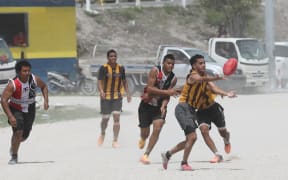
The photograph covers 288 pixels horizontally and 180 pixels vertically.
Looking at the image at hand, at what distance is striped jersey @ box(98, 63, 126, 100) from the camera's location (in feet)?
47.5

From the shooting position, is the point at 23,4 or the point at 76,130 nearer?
the point at 76,130

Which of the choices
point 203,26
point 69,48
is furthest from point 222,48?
point 203,26

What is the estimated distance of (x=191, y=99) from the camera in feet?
36.5

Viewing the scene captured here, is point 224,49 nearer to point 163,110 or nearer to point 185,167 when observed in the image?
A: point 163,110

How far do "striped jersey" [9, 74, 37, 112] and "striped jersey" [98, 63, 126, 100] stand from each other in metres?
2.54

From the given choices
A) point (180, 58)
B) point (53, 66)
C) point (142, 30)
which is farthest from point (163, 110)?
point (142, 30)

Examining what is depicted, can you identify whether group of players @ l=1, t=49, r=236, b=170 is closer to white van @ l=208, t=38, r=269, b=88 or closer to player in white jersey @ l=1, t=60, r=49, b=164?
player in white jersey @ l=1, t=60, r=49, b=164

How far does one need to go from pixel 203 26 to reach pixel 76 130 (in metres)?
35.3

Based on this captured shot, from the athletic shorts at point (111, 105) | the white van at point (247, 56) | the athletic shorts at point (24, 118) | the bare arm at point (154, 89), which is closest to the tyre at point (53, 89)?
the white van at point (247, 56)

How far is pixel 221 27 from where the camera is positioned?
4688cm

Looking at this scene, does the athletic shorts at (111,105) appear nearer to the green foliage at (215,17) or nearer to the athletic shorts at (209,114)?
the athletic shorts at (209,114)

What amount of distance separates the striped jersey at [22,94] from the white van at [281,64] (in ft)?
60.0

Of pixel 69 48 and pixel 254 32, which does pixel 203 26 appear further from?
pixel 69 48

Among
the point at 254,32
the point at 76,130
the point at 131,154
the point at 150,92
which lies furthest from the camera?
the point at 254,32
